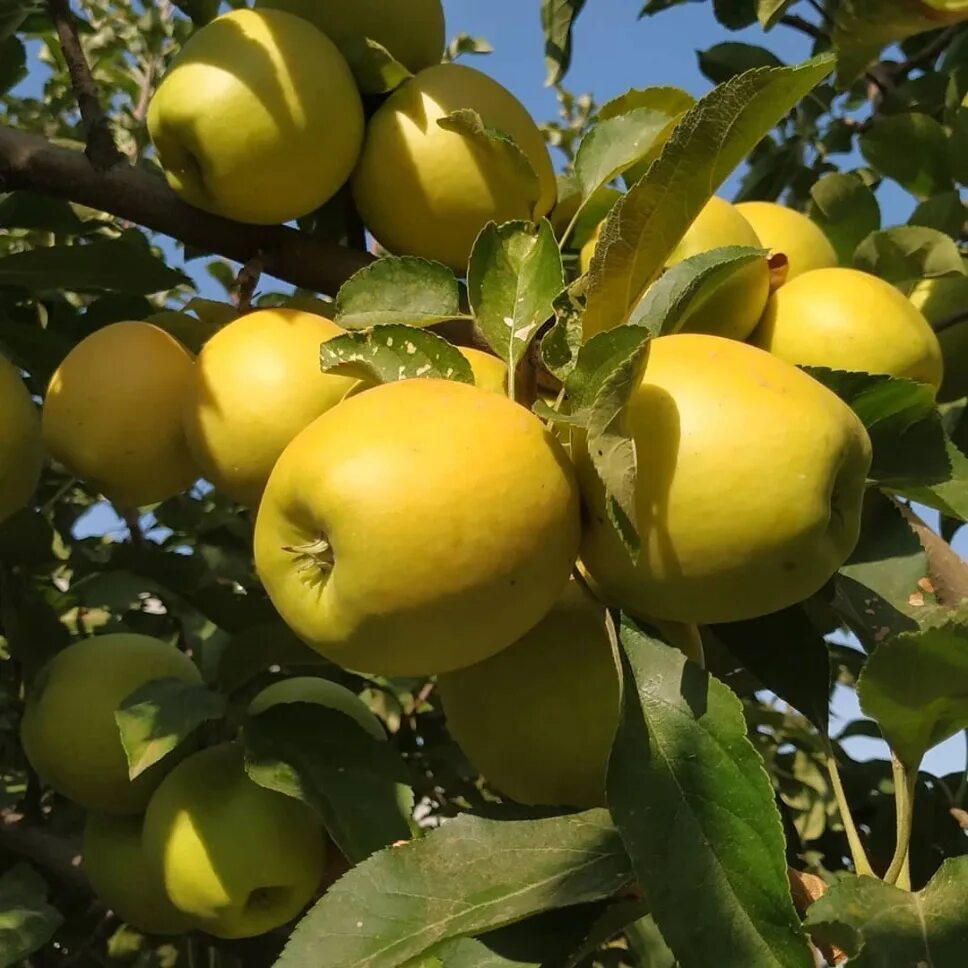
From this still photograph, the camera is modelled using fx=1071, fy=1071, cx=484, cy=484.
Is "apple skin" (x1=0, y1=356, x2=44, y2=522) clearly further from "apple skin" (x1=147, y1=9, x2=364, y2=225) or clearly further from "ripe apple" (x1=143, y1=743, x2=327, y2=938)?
"ripe apple" (x1=143, y1=743, x2=327, y2=938)

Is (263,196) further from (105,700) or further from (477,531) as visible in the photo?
(105,700)

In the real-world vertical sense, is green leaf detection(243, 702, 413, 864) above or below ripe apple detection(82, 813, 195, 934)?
above

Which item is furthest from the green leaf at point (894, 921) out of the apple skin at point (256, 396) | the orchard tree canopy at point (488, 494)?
the apple skin at point (256, 396)

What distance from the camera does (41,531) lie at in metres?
1.66

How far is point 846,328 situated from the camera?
1.04m

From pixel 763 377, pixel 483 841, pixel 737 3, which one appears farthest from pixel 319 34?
pixel 737 3

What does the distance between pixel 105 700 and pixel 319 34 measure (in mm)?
889

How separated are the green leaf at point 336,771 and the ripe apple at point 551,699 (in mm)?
207

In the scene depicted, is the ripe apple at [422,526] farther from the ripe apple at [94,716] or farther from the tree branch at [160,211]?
the ripe apple at [94,716]

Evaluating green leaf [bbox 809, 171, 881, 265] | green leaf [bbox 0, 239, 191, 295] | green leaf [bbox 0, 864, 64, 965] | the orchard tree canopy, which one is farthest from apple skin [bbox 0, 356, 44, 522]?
green leaf [bbox 809, 171, 881, 265]

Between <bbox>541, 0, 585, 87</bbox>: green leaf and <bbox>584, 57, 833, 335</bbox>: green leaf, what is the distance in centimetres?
65

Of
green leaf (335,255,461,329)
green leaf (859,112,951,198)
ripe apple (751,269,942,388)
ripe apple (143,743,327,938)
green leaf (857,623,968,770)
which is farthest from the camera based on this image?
green leaf (859,112,951,198)

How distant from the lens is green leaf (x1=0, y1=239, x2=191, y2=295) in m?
1.18

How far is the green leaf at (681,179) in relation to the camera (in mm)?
734
